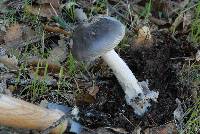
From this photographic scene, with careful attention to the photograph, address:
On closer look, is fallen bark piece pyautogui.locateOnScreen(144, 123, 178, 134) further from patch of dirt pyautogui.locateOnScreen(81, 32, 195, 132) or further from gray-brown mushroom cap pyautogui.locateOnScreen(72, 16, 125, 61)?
gray-brown mushroom cap pyautogui.locateOnScreen(72, 16, 125, 61)

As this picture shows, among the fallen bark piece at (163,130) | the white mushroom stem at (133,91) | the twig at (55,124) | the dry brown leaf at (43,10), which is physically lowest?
the fallen bark piece at (163,130)

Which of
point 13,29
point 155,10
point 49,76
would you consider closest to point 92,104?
point 49,76

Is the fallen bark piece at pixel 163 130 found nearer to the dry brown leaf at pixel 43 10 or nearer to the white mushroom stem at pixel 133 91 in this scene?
the white mushroom stem at pixel 133 91

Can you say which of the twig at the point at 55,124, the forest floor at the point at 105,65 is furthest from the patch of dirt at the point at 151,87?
the twig at the point at 55,124

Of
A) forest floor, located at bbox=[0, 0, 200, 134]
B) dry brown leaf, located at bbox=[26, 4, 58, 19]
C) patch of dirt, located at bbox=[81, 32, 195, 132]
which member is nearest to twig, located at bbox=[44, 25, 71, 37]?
forest floor, located at bbox=[0, 0, 200, 134]

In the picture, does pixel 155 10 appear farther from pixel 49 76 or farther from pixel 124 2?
pixel 49 76

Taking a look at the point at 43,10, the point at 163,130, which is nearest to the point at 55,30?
the point at 43,10

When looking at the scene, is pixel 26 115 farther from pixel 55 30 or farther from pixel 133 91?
pixel 55 30
